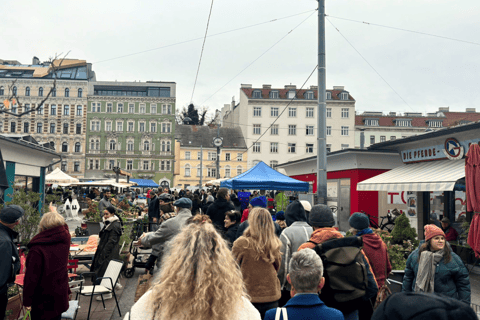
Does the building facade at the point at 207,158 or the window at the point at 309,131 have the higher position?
the window at the point at 309,131

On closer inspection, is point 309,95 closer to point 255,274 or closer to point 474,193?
point 474,193

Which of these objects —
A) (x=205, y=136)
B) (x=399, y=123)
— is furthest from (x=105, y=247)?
(x=399, y=123)

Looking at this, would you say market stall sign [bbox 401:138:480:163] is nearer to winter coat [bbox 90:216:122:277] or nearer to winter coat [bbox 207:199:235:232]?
winter coat [bbox 207:199:235:232]

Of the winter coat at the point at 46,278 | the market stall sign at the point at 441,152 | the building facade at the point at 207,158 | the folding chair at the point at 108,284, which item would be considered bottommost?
the folding chair at the point at 108,284

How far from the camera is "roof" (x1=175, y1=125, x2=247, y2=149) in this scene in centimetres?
6731

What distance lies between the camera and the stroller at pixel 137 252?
9709 mm

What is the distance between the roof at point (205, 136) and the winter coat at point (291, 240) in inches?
2411

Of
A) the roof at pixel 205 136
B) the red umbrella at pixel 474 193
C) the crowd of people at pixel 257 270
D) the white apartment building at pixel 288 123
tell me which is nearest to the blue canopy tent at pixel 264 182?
the red umbrella at pixel 474 193

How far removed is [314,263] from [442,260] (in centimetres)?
259

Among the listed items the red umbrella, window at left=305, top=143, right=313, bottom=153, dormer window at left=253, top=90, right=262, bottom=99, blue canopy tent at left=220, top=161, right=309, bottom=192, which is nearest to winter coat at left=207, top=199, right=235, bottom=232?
blue canopy tent at left=220, top=161, right=309, bottom=192

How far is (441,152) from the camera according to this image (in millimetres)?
13242

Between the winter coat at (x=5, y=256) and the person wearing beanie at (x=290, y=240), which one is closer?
the winter coat at (x=5, y=256)

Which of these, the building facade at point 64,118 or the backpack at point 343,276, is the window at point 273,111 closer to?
→ the building facade at point 64,118

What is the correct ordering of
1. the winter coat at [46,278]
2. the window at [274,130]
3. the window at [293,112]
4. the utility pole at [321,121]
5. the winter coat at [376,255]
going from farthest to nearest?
the window at [293,112], the window at [274,130], the utility pole at [321,121], the winter coat at [376,255], the winter coat at [46,278]
